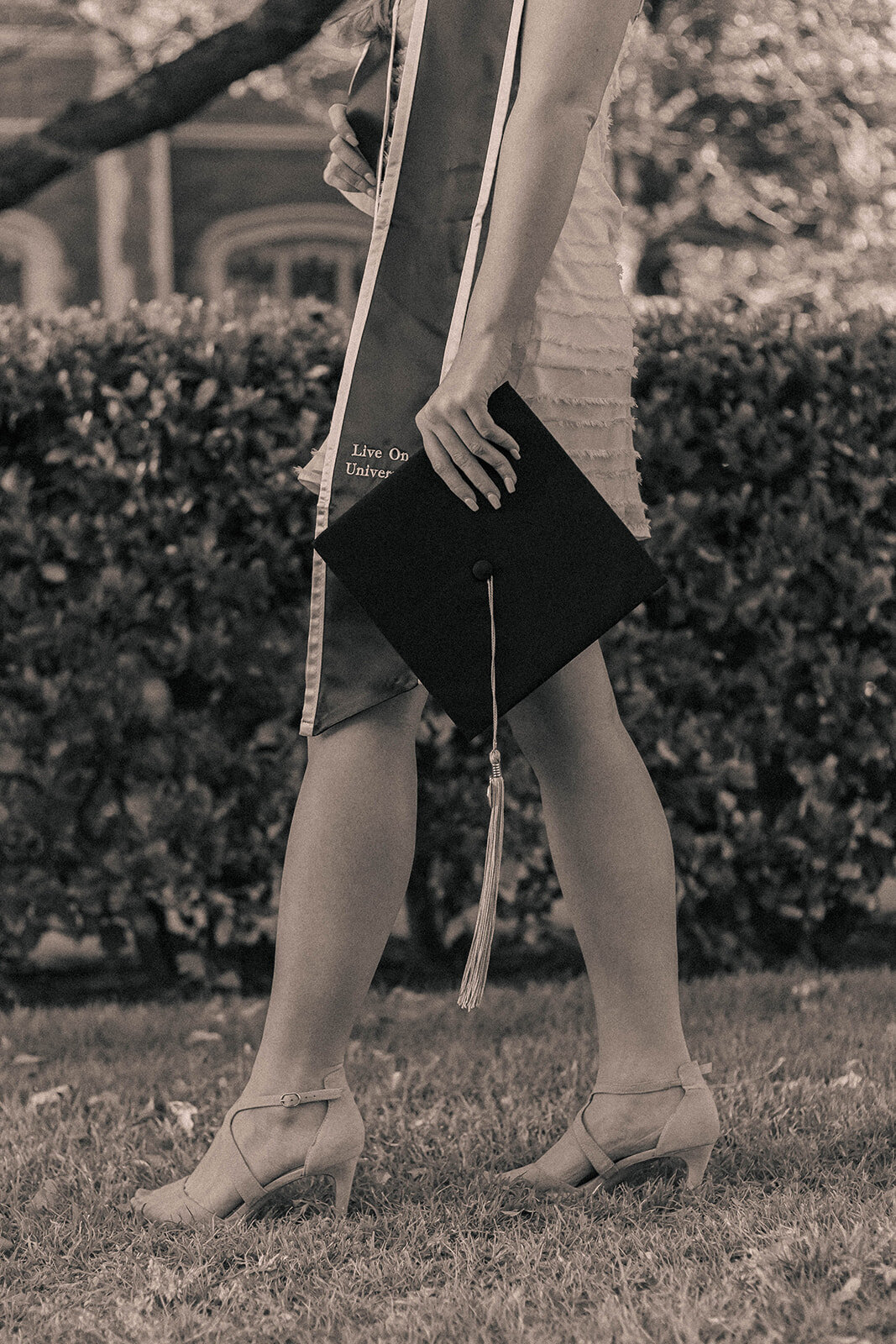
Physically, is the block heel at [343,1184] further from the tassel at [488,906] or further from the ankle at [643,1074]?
the ankle at [643,1074]

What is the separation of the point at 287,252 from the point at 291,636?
1210cm

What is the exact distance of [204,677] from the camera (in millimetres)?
3320

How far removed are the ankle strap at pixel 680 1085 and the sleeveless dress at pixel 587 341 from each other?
774 millimetres

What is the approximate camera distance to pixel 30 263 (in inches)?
549

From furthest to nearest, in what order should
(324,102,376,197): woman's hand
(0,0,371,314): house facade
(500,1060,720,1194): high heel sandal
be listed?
1. (0,0,371,314): house facade
2. (324,102,376,197): woman's hand
3. (500,1060,720,1194): high heel sandal

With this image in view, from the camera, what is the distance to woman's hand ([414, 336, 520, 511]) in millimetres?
1753

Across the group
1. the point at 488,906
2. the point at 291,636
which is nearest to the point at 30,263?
the point at 291,636

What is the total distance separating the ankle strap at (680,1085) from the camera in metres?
1.98

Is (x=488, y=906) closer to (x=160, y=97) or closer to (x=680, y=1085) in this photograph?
(x=680, y=1085)

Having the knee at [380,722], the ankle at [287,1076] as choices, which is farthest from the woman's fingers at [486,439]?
the ankle at [287,1076]

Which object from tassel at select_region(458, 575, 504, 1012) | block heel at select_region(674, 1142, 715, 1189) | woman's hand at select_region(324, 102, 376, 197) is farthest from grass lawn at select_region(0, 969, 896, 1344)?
woman's hand at select_region(324, 102, 376, 197)

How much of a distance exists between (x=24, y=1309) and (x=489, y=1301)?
555 mm

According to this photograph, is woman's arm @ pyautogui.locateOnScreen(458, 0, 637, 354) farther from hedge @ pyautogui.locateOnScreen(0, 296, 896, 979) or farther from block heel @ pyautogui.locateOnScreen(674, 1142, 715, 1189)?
hedge @ pyautogui.locateOnScreen(0, 296, 896, 979)

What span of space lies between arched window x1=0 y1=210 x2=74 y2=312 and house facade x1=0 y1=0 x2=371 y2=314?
0.01 meters
